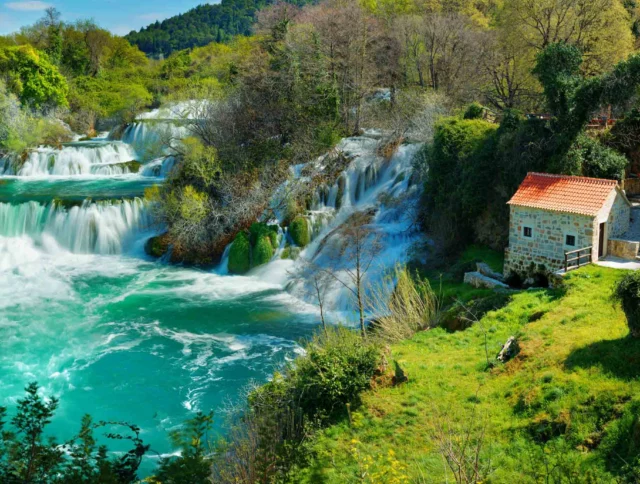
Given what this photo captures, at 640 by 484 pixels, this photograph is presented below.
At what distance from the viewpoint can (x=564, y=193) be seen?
19.1 m

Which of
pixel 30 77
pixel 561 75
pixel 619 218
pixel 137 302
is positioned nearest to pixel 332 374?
pixel 619 218

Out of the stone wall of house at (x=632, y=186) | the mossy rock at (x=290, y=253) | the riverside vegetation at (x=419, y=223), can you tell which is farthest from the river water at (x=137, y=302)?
the stone wall of house at (x=632, y=186)

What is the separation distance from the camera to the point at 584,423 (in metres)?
11.5

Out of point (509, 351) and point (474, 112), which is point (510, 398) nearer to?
point (509, 351)

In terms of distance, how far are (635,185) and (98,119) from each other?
4371cm

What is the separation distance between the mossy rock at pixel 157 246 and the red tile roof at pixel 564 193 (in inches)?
685

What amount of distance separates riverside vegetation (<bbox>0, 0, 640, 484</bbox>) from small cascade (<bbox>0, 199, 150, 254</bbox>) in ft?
7.93

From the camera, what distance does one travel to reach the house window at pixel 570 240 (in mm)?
18672

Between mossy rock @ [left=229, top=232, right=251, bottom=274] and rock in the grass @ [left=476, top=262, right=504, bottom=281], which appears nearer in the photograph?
rock in the grass @ [left=476, top=262, right=504, bottom=281]

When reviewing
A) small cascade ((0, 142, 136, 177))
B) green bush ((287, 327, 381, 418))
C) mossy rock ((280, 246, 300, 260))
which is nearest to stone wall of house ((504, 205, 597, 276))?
green bush ((287, 327, 381, 418))

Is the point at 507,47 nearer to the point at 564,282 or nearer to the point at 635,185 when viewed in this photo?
the point at 635,185

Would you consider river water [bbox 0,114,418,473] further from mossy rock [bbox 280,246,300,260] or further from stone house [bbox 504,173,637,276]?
stone house [bbox 504,173,637,276]

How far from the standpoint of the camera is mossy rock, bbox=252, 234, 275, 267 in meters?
27.8

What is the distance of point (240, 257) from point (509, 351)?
51.1ft
